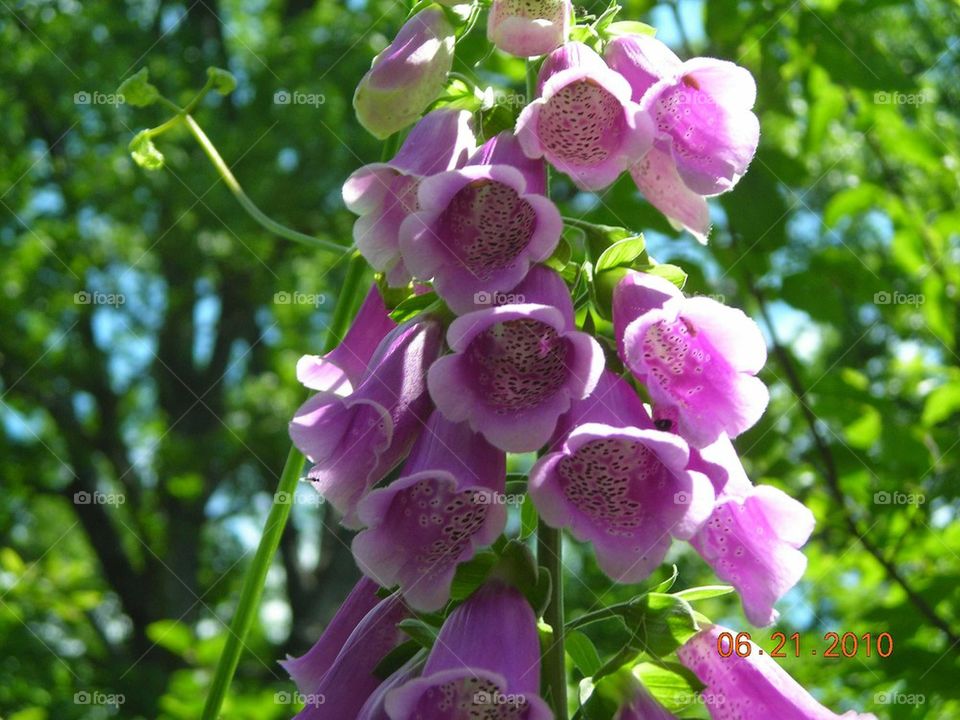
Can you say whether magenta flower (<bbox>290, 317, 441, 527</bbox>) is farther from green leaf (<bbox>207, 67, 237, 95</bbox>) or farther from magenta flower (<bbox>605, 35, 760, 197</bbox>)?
green leaf (<bbox>207, 67, 237, 95</bbox>)

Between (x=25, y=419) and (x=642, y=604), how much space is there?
8791 mm

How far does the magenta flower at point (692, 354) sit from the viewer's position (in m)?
0.96

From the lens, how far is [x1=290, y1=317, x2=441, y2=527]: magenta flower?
1016mm

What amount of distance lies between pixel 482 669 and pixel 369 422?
27 centimetres

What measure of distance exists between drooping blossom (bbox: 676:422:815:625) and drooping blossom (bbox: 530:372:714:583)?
59 millimetres

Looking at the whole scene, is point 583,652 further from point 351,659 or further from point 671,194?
point 671,194

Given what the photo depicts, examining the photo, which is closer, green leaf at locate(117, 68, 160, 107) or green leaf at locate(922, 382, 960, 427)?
green leaf at locate(117, 68, 160, 107)

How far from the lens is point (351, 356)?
119cm

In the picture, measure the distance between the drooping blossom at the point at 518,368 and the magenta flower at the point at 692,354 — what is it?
0.05 m

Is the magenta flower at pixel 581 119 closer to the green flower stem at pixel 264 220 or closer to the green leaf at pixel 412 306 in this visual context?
the green leaf at pixel 412 306

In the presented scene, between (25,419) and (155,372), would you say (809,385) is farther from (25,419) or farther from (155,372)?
(155,372)

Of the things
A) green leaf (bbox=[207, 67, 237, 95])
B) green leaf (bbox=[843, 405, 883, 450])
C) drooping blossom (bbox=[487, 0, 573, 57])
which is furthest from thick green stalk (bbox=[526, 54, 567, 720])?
green leaf (bbox=[843, 405, 883, 450])

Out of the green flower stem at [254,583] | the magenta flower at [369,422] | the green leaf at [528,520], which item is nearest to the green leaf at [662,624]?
the green leaf at [528,520]

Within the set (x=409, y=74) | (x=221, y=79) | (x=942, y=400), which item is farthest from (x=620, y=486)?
(x=942, y=400)
